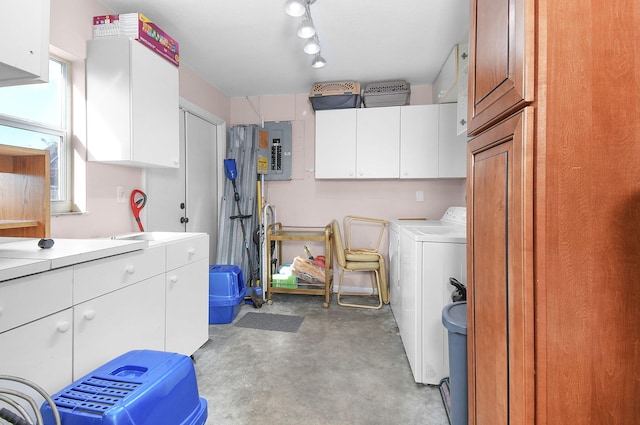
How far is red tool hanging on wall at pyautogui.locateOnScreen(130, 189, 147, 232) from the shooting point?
2322 mm

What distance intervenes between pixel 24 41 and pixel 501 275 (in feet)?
5.90

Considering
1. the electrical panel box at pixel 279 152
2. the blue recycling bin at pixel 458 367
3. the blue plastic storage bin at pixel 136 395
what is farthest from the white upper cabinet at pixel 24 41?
the electrical panel box at pixel 279 152

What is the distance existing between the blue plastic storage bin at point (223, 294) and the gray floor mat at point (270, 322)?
0.16 metres

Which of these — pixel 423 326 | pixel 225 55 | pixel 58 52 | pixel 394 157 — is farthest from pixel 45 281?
pixel 394 157

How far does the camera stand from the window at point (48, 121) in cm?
161

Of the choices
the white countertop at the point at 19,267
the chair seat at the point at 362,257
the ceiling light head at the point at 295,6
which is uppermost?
the ceiling light head at the point at 295,6

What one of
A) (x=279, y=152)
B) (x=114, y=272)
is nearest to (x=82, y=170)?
(x=114, y=272)

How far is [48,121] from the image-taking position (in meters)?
1.81

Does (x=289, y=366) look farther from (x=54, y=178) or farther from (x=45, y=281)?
(x=54, y=178)

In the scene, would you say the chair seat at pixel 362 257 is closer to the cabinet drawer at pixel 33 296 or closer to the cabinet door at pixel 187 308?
the cabinet door at pixel 187 308

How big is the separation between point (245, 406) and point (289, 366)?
0.45 meters

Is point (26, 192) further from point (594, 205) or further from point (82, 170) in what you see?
point (594, 205)

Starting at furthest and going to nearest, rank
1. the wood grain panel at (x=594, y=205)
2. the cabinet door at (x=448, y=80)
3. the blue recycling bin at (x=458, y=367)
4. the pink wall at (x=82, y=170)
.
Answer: the cabinet door at (x=448, y=80) < the pink wall at (x=82, y=170) < the blue recycling bin at (x=458, y=367) < the wood grain panel at (x=594, y=205)

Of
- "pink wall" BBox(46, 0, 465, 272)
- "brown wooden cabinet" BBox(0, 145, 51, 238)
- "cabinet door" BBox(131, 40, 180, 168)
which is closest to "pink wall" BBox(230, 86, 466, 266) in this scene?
"pink wall" BBox(46, 0, 465, 272)
